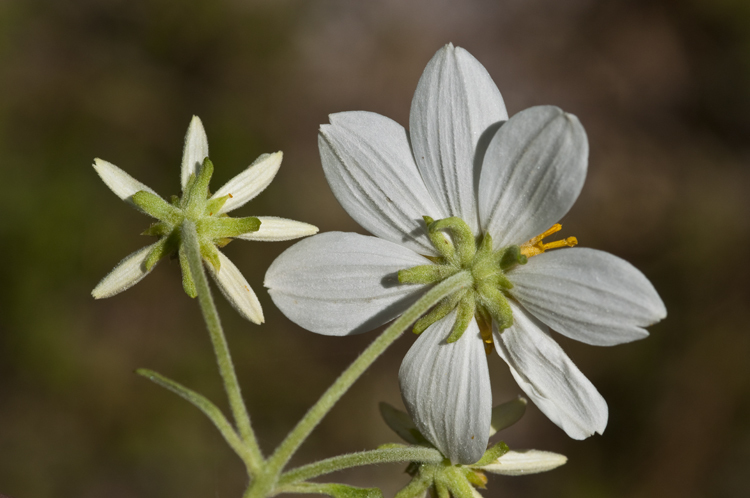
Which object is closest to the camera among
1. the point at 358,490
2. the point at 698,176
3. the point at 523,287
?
the point at 358,490

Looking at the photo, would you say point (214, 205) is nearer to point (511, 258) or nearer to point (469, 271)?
point (469, 271)

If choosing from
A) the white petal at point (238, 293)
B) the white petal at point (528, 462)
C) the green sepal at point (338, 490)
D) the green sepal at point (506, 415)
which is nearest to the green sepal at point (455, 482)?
the white petal at point (528, 462)

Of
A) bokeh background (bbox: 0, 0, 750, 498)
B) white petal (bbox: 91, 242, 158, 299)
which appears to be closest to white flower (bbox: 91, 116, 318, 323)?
white petal (bbox: 91, 242, 158, 299)

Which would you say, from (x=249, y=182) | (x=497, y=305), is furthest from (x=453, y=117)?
(x=249, y=182)

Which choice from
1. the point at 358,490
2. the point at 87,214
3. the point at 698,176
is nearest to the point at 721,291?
the point at 698,176

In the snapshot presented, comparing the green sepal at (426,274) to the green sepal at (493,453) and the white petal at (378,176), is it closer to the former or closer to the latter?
the white petal at (378,176)

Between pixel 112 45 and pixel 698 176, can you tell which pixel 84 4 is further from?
pixel 698 176
